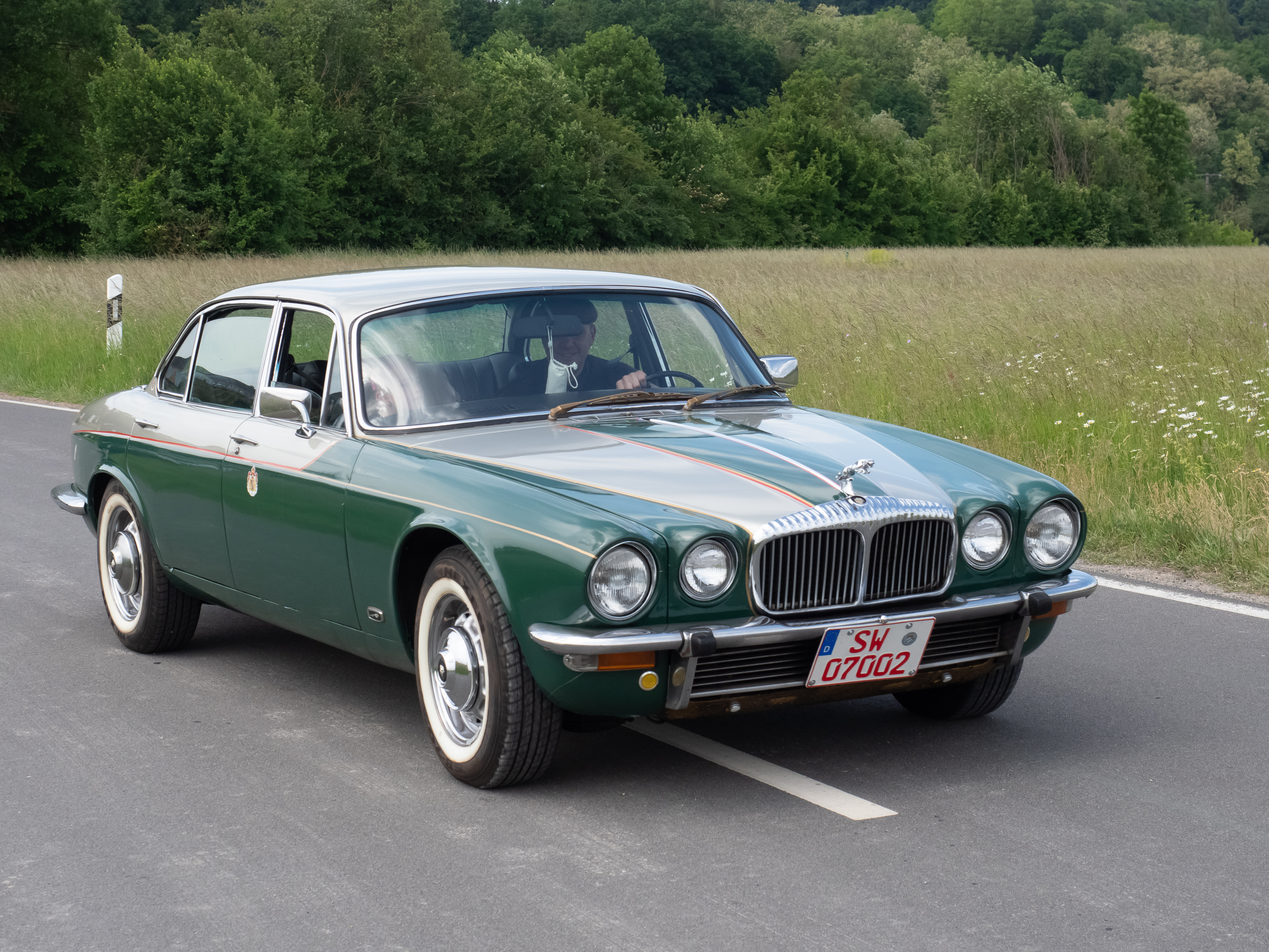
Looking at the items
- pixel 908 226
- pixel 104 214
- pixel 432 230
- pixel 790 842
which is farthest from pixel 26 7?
pixel 790 842

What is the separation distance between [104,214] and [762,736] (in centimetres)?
4337

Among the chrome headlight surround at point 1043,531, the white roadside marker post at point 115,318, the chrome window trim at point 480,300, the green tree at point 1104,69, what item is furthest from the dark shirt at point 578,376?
the green tree at point 1104,69

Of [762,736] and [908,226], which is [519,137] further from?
[762,736]

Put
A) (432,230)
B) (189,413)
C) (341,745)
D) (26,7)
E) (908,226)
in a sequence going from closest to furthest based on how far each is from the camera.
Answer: (341,745) < (189,413) < (26,7) < (432,230) < (908,226)

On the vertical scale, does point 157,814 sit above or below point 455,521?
below

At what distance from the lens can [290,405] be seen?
5121 mm

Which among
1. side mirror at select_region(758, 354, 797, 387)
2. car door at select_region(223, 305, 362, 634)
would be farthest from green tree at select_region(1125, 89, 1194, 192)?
car door at select_region(223, 305, 362, 634)

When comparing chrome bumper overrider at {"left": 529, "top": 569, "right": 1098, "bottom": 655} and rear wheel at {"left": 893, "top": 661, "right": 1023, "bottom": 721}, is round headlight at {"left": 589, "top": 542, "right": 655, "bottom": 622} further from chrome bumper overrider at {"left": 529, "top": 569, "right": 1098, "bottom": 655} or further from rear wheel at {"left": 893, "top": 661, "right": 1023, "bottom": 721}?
rear wheel at {"left": 893, "top": 661, "right": 1023, "bottom": 721}

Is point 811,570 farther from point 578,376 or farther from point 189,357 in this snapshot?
point 189,357

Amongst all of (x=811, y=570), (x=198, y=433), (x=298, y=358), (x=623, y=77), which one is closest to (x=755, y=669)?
(x=811, y=570)

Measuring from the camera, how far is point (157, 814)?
4.23 metres

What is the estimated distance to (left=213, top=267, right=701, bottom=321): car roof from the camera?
5297 mm

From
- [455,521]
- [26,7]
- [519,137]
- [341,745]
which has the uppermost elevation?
[26,7]

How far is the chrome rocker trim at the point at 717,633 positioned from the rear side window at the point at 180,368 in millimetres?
2801
